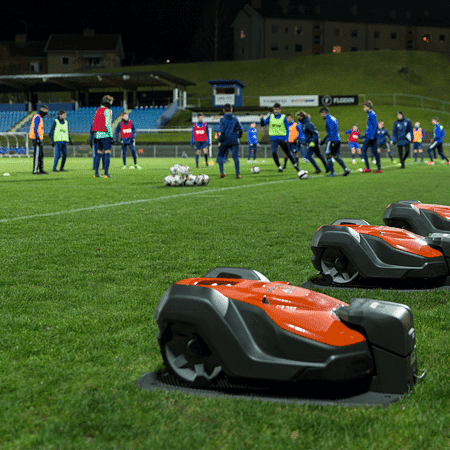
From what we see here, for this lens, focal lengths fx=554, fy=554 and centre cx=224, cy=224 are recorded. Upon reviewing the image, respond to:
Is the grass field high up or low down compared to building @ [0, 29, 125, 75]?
down

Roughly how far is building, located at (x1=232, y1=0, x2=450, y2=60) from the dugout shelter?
3041 cm

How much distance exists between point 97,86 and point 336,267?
5937cm

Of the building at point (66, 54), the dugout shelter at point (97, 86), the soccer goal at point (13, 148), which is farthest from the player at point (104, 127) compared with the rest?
the building at point (66, 54)

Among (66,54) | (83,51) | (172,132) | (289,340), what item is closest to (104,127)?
(289,340)

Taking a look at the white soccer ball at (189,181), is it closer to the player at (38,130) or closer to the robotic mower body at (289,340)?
the player at (38,130)

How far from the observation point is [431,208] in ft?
15.8

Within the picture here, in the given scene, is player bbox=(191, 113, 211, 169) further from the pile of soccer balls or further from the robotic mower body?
the robotic mower body

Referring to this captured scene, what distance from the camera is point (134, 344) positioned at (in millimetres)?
2660

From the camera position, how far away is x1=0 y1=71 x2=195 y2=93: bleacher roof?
174 feet

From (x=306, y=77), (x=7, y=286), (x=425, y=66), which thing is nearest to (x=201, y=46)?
(x=306, y=77)

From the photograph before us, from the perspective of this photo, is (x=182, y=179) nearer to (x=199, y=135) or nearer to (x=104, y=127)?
(x=104, y=127)

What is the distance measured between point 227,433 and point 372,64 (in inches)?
3048

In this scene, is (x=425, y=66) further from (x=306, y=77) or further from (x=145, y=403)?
(x=145, y=403)

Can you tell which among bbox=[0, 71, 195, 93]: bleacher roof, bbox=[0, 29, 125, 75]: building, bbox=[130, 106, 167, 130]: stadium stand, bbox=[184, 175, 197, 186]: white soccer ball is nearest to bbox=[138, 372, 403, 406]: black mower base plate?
bbox=[184, 175, 197, 186]: white soccer ball
